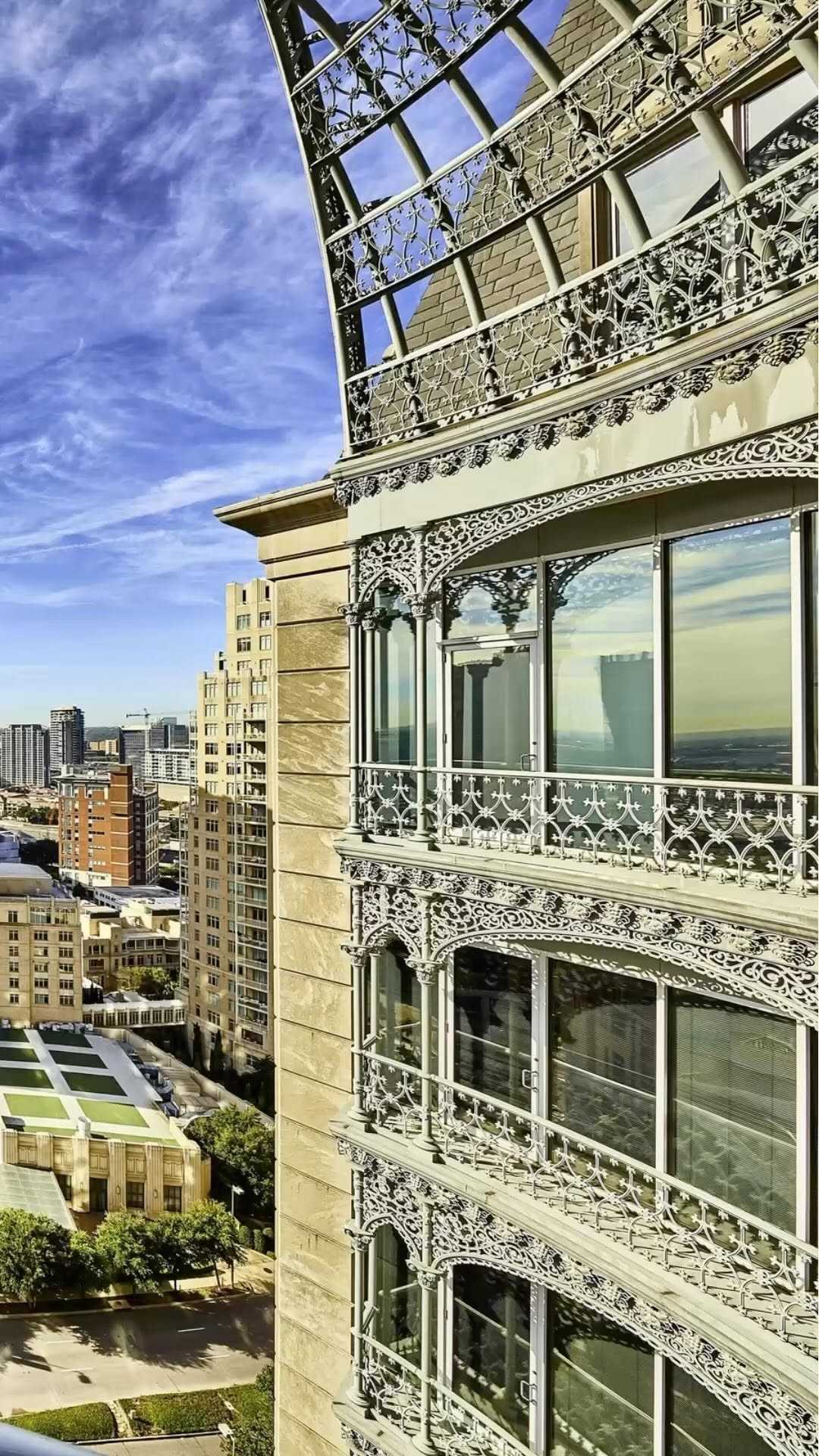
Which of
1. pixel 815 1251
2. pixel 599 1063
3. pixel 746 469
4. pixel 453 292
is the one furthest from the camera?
pixel 453 292

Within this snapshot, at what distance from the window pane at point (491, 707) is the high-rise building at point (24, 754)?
12451cm

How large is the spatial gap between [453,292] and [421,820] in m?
3.18

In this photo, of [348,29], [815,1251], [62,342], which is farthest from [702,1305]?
[62,342]

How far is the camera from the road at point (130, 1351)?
18.7 metres

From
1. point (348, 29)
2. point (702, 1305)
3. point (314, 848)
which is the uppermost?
point (348, 29)

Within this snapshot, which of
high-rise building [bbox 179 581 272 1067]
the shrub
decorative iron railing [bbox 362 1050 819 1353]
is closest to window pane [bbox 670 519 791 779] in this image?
decorative iron railing [bbox 362 1050 819 1353]

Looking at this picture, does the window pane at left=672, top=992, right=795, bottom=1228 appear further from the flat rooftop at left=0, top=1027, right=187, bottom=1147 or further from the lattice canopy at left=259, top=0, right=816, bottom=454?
the flat rooftop at left=0, top=1027, right=187, bottom=1147

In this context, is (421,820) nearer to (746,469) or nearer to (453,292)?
(746,469)

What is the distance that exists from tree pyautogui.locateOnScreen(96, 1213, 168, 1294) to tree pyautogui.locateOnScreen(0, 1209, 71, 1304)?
98 cm

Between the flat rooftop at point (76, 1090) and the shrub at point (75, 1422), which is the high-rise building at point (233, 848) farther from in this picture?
the shrub at point (75, 1422)

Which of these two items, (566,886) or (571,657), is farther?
(571,657)

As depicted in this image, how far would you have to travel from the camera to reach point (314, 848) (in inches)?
196

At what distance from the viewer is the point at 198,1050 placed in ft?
130

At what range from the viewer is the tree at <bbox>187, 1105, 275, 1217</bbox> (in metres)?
27.2
